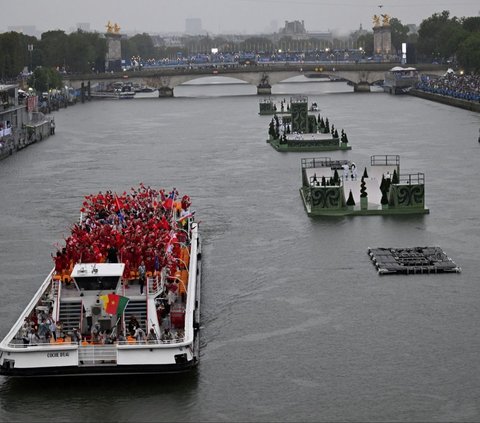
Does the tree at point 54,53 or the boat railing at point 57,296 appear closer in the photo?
the boat railing at point 57,296

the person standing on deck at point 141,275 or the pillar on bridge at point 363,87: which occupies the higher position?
the person standing on deck at point 141,275

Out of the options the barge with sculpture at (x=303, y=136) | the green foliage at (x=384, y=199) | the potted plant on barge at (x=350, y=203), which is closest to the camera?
the green foliage at (x=384, y=199)

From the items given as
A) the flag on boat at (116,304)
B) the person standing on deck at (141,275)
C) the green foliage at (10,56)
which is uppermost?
the green foliage at (10,56)

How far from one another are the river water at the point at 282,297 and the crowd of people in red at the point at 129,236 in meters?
2.22

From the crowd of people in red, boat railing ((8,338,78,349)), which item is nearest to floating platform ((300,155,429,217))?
the crowd of people in red

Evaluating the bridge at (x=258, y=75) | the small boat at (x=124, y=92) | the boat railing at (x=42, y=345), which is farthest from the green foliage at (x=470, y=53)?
the boat railing at (x=42, y=345)

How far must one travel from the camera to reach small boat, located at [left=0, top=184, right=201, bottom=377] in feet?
93.2

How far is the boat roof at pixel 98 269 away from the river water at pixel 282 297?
248 centimetres

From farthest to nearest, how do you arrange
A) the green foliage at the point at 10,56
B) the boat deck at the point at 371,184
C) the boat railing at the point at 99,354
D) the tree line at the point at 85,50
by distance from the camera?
1. the tree line at the point at 85,50
2. the green foliage at the point at 10,56
3. the boat deck at the point at 371,184
4. the boat railing at the point at 99,354

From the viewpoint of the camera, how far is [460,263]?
131ft

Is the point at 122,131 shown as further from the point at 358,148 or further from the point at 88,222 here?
the point at 88,222

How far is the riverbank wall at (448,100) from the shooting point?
112m

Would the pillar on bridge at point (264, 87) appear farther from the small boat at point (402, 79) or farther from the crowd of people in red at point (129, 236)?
the crowd of people in red at point (129, 236)

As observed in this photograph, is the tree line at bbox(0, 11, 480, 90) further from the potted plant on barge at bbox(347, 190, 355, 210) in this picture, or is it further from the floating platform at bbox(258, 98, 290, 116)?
the potted plant on barge at bbox(347, 190, 355, 210)
